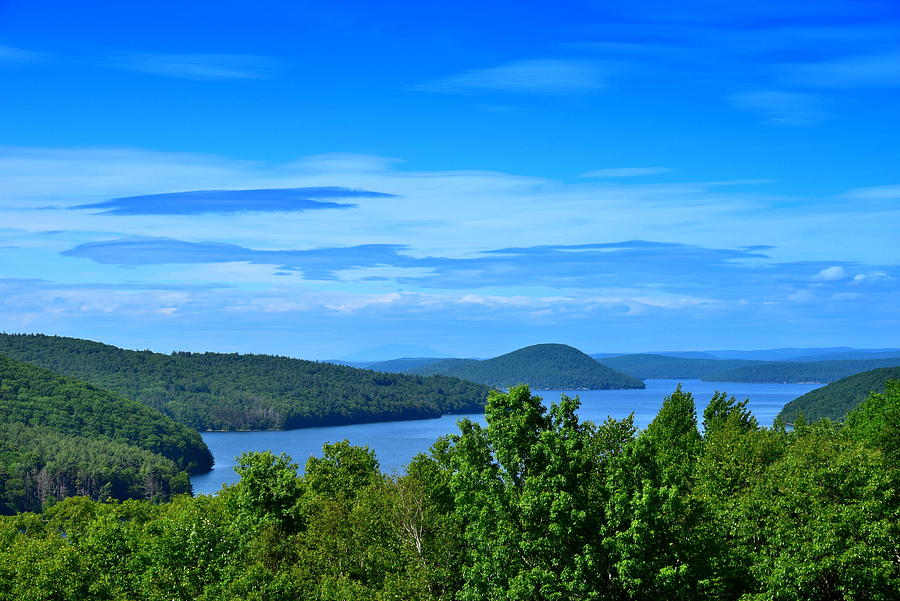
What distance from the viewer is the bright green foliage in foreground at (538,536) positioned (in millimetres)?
29359

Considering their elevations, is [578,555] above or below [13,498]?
above

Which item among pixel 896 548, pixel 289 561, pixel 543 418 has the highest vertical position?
pixel 543 418

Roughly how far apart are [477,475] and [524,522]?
101 inches

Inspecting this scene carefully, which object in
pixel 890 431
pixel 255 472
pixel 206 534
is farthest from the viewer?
pixel 890 431

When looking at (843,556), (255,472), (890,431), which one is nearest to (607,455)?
(843,556)

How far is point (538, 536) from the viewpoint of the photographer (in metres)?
29.8

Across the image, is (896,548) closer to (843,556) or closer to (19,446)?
(843,556)

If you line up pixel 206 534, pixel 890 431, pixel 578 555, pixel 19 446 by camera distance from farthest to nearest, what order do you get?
pixel 19 446
pixel 890 431
pixel 206 534
pixel 578 555

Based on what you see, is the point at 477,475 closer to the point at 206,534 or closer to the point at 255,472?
the point at 206,534

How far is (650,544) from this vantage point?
29547 millimetres

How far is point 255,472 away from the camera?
160 feet

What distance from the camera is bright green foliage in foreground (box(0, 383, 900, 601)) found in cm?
2936

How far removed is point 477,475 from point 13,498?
501 feet

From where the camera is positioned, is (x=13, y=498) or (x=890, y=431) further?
(x=13, y=498)
